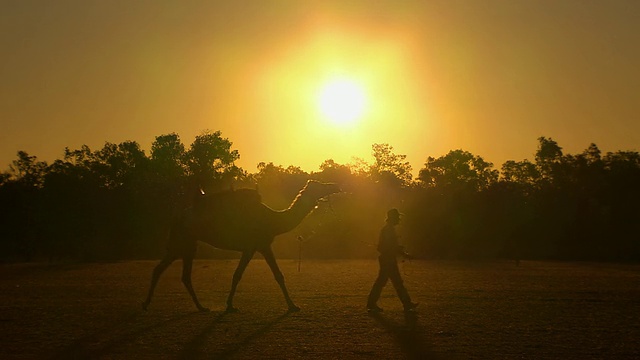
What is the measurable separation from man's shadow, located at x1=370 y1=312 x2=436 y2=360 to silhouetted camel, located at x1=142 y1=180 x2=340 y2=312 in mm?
2613

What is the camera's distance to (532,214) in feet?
217

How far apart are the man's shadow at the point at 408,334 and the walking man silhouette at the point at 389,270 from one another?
0.46m

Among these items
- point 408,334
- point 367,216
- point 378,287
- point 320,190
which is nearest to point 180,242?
point 320,190

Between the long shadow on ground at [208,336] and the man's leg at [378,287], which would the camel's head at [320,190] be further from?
the long shadow on ground at [208,336]

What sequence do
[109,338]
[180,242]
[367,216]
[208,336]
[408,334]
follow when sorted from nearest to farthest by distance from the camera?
→ [109,338] → [208,336] → [408,334] → [180,242] → [367,216]

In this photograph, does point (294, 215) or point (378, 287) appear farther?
point (294, 215)

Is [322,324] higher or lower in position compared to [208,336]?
higher

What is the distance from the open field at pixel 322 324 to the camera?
38.5 ft

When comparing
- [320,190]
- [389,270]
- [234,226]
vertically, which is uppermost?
[320,190]

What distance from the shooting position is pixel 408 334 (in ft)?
44.1

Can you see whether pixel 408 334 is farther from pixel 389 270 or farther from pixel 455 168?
pixel 455 168

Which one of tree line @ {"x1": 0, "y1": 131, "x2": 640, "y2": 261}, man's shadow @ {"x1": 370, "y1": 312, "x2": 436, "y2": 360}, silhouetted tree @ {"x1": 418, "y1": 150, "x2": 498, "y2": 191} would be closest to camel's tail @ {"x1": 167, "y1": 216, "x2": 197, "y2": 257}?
man's shadow @ {"x1": 370, "y1": 312, "x2": 436, "y2": 360}

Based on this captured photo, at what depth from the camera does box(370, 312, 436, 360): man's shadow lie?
11.6 metres

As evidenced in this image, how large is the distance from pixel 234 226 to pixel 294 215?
4.77ft
